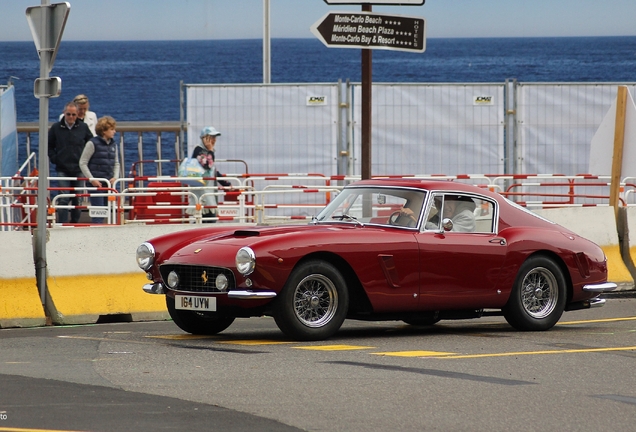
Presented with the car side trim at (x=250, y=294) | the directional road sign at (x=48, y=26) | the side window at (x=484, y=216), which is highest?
the directional road sign at (x=48, y=26)

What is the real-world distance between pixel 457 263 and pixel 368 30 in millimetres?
3615

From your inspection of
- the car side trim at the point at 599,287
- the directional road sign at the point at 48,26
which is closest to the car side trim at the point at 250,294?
the car side trim at the point at 599,287

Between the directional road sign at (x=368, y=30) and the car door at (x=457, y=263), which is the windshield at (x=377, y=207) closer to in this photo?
the car door at (x=457, y=263)

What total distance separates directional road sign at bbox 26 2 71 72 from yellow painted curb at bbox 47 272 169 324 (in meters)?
2.21

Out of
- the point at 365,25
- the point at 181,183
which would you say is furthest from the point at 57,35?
the point at 181,183

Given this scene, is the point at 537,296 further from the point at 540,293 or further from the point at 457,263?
the point at 457,263

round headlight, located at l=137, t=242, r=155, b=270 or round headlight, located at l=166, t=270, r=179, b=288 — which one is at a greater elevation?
round headlight, located at l=137, t=242, r=155, b=270

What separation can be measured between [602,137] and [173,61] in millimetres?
176376

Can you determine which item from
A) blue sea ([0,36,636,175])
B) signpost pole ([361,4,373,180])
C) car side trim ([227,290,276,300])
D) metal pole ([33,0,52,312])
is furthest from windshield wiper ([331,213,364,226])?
blue sea ([0,36,636,175])

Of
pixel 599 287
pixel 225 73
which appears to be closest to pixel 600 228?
pixel 599 287

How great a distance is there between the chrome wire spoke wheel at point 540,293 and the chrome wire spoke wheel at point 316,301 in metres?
2.11

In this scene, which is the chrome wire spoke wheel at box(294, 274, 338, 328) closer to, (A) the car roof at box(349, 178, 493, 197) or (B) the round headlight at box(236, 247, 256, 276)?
(B) the round headlight at box(236, 247, 256, 276)

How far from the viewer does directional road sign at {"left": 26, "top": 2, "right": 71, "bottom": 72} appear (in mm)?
12664

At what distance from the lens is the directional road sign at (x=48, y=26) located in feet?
41.5
